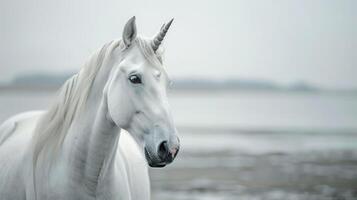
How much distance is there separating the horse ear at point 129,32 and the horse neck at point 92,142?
0.21 m

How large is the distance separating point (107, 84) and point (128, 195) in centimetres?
67

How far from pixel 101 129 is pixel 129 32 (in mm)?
528

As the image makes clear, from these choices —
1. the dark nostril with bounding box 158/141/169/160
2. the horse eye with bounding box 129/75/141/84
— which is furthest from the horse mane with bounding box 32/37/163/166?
the dark nostril with bounding box 158/141/169/160

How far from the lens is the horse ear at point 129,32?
3551 millimetres

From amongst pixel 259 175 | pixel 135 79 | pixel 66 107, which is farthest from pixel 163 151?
pixel 259 175

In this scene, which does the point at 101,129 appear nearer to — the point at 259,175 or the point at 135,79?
the point at 135,79

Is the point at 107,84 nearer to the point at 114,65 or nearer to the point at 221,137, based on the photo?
the point at 114,65

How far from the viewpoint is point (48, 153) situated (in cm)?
390

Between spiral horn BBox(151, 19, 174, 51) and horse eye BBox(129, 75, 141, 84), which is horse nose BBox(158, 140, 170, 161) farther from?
spiral horn BBox(151, 19, 174, 51)

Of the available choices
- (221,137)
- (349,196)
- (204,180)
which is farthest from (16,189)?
(221,137)

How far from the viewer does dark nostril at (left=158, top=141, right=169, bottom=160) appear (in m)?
3.41

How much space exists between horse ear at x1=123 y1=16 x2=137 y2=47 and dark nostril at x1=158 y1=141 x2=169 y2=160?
579 mm

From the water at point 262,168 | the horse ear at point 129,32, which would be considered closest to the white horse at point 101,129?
the horse ear at point 129,32

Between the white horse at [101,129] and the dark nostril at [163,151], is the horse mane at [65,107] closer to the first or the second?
the white horse at [101,129]
